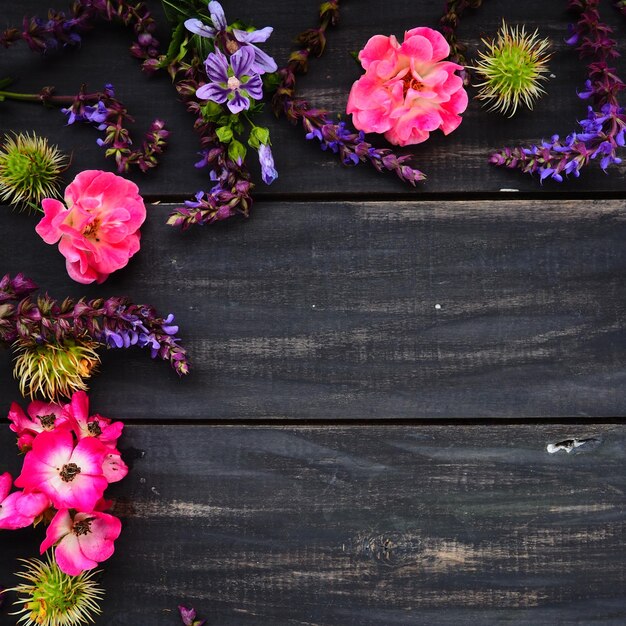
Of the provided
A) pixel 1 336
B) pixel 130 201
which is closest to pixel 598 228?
pixel 130 201

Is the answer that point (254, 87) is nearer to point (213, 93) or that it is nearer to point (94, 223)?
point (213, 93)

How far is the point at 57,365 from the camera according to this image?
79 cm

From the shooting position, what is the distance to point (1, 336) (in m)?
0.78

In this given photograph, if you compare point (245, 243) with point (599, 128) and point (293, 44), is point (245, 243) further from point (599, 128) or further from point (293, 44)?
point (599, 128)

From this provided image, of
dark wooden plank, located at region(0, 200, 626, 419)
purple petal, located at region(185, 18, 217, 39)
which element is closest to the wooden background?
dark wooden plank, located at region(0, 200, 626, 419)

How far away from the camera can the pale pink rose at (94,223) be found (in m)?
0.78

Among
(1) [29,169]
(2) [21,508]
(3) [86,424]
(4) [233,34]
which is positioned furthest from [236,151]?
(2) [21,508]

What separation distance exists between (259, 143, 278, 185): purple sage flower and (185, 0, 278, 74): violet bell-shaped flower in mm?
82

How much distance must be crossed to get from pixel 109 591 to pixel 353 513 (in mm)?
309

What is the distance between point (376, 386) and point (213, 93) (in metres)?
0.38

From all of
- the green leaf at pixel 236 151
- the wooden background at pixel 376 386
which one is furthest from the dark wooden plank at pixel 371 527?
the green leaf at pixel 236 151

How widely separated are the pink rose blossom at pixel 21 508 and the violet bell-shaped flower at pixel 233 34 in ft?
1.76

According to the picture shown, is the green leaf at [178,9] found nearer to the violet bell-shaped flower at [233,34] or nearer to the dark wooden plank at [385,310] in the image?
the violet bell-shaped flower at [233,34]

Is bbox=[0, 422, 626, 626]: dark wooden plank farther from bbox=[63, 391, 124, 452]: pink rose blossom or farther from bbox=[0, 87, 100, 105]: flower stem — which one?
bbox=[0, 87, 100, 105]: flower stem
